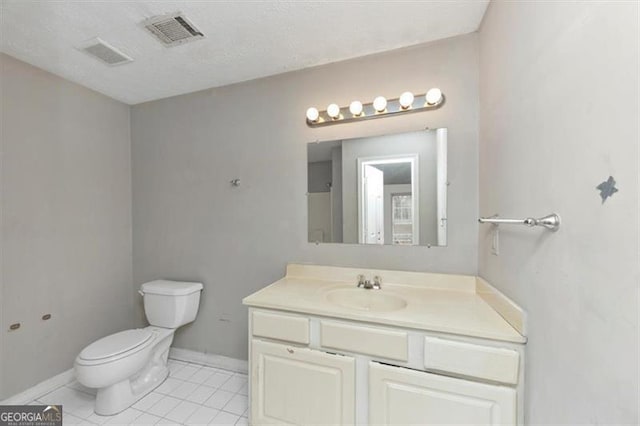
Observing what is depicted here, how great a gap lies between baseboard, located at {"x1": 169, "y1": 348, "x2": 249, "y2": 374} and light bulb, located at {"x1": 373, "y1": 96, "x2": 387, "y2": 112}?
6.89ft

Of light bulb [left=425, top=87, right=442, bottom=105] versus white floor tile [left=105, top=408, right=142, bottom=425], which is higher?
light bulb [left=425, top=87, right=442, bottom=105]

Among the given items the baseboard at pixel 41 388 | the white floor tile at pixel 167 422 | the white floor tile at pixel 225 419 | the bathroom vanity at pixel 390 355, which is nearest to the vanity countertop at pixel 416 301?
the bathroom vanity at pixel 390 355

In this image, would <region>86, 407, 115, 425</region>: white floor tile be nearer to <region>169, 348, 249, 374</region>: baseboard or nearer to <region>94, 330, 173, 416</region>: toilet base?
<region>94, 330, 173, 416</region>: toilet base

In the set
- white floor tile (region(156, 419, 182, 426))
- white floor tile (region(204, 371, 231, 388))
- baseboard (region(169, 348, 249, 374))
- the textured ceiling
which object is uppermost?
the textured ceiling

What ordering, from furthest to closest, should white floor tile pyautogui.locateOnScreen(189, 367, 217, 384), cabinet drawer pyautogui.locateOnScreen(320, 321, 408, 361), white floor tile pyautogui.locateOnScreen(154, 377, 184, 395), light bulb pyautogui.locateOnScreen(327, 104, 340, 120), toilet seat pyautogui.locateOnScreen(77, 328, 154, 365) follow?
white floor tile pyautogui.locateOnScreen(189, 367, 217, 384) → white floor tile pyautogui.locateOnScreen(154, 377, 184, 395) → light bulb pyautogui.locateOnScreen(327, 104, 340, 120) → toilet seat pyautogui.locateOnScreen(77, 328, 154, 365) → cabinet drawer pyautogui.locateOnScreen(320, 321, 408, 361)

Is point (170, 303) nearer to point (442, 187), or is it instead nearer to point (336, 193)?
point (336, 193)

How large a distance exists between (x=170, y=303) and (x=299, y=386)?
1.28 m

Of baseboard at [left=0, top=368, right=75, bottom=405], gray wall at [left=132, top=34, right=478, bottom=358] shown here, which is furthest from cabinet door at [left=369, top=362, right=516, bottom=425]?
baseboard at [left=0, top=368, right=75, bottom=405]

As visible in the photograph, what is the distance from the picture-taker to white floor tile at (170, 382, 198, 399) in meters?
1.82

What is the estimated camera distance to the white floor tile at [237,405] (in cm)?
167

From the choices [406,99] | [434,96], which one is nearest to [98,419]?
[406,99]

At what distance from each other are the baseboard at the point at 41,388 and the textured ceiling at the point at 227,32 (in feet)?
7.17

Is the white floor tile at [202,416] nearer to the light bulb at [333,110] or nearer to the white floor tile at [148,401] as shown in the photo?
the white floor tile at [148,401]

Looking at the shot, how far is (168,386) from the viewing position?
75.7 inches
